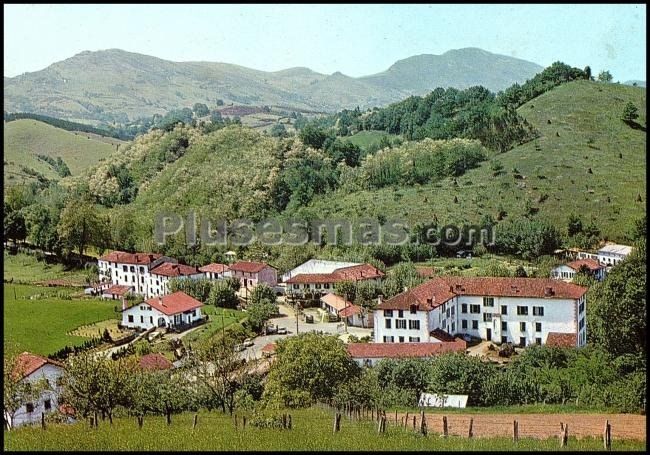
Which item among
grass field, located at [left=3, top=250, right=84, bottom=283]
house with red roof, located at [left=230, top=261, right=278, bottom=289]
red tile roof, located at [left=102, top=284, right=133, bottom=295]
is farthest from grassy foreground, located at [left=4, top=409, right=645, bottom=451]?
grass field, located at [left=3, top=250, right=84, bottom=283]

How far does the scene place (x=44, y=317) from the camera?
26438 mm

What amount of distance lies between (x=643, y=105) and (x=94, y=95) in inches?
2947

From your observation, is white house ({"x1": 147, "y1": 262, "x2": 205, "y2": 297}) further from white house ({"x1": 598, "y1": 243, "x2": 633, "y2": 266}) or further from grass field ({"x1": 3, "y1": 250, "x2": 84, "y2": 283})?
white house ({"x1": 598, "y1": 243, "x2": 633, "y2": 266})

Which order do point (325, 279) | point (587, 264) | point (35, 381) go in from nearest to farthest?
point (35, 381) < point (587, 264) < point (325, 279)

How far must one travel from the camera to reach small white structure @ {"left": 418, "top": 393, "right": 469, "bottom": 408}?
48.7 feet

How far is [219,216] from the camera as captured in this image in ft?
149

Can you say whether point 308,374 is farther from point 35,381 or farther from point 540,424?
point 35,381

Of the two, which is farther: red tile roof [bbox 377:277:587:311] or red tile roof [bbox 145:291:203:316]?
red tile roof [bbox 145:291:203:316]

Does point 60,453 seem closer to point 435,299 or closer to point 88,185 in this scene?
point 435,299

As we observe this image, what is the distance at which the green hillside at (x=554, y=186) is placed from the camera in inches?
1515

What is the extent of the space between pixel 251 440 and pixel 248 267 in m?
24.3

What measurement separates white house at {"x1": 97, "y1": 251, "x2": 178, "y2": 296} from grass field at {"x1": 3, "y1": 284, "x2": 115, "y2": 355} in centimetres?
260

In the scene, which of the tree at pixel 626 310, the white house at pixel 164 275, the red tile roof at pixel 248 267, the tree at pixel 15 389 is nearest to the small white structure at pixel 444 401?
the tree at pixel 626 310

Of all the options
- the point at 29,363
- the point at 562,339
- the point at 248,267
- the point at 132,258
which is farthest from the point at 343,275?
the point at 29,363
